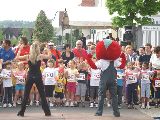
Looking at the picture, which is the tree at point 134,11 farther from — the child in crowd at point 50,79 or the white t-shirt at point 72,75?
the child in crowd at point 50,79

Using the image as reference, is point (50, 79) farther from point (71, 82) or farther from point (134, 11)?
point (134, 11)

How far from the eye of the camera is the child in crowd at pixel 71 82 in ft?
53.9

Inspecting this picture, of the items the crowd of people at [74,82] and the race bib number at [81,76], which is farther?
the race bib number at [81,76]

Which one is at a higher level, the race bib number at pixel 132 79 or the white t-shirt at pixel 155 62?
the white t-shirt at pixel 155 62

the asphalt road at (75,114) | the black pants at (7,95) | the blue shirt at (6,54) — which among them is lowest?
the asphalt road at (75,114)

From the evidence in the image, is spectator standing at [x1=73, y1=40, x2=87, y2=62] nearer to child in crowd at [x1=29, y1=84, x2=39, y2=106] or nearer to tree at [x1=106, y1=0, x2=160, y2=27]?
child in crowd at [x1=29, y1=84, x2=39, y2=106]

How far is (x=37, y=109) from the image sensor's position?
1549 cm

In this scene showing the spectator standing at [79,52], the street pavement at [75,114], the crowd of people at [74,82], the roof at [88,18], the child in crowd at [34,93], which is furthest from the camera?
the roof at [88,18]

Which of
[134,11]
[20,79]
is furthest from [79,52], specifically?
[134,11]

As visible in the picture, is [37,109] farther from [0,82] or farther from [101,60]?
[101,60]

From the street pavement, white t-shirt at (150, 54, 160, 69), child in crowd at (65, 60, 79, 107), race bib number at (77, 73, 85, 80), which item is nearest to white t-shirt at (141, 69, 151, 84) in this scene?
white t-shirt at (150, 54, 160, 69)

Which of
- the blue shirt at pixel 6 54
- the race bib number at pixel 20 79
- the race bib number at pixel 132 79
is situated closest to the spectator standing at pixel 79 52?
the race bib number at pixel 132 79

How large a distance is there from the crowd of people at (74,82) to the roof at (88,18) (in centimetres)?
1606

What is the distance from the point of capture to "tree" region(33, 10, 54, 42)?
331ft
